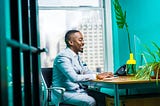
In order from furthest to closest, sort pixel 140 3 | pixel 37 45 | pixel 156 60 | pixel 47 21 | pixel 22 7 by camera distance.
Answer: pixel 47 21
pixel 140 3
pixel 156 60
pixel 37 45
pixel 22 7

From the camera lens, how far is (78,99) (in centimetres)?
283

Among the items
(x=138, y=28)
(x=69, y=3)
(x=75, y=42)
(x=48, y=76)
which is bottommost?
(x=48, y=76)

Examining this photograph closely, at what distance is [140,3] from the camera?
3803mm

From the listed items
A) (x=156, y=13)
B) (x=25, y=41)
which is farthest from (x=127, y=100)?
(x=25, y=41)

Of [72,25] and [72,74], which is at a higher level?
[72,25]

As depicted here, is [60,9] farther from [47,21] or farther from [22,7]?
[22,7]

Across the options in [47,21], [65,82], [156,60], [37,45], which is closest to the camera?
[37,45]

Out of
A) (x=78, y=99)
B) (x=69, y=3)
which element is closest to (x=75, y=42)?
(x=78, y=99)

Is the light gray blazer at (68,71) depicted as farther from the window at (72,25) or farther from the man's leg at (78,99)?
the window at (72,25)

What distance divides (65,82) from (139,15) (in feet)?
4.63

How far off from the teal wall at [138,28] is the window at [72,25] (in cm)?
29

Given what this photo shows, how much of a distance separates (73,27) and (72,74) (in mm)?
1488

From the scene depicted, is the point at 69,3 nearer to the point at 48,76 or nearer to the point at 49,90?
the point at 48,76

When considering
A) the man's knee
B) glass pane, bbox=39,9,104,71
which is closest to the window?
glass pane, bbox=39,9,104,71
